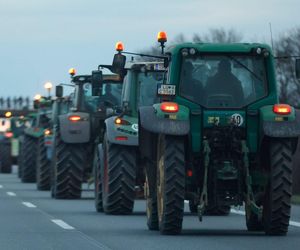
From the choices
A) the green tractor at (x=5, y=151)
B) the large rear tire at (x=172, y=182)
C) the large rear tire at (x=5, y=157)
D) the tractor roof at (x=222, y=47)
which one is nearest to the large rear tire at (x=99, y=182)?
the tractor roof at (x=222, y=47)

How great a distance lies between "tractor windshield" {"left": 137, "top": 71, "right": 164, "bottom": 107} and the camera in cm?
2388

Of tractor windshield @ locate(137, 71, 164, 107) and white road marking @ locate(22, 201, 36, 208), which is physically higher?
tractor windshield @ locate(137, 71, 164, 107)

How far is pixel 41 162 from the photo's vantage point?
118ft

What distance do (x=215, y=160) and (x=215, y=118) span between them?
0.53 meters

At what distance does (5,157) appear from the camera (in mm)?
57000

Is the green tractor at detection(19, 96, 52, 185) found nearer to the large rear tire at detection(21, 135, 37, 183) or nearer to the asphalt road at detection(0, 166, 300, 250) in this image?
the large rear tire at detection(21, 135, 37, 183)

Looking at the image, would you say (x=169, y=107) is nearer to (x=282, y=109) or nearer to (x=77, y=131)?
(x=282, y=109)

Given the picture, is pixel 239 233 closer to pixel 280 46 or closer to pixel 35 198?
pixel 35 198

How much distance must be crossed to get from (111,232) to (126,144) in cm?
474

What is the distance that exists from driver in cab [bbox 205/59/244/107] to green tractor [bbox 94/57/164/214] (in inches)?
167

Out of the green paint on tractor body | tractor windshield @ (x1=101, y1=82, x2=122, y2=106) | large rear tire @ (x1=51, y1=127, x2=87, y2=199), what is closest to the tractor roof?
the green paint on tractor body

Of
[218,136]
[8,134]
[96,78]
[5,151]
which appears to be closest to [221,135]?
[218,136]

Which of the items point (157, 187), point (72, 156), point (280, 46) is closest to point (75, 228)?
point (157, 187)

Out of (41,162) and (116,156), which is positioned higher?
(116,156)
